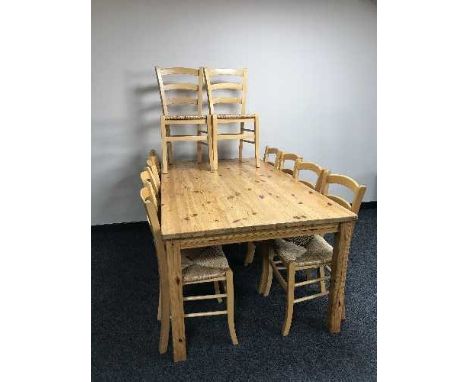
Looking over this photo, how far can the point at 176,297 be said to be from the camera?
63.8 inches

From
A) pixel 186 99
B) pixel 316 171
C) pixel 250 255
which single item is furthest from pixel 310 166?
pixel 186 99

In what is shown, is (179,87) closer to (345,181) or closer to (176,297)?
(345,181)

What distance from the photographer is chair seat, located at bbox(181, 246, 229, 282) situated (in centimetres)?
174

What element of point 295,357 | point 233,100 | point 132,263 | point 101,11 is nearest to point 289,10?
point 233,100

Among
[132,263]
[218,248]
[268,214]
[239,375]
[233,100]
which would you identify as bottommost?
[239,375]

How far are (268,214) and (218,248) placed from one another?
42 centimetres

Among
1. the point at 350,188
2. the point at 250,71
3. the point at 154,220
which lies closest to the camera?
the point at 154,220

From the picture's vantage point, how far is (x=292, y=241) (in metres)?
2.08

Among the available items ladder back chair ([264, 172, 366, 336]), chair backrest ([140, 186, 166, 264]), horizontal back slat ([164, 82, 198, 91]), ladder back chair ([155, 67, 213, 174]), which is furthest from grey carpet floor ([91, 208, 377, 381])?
horizontal back slat ([164, 82, 198, 91])

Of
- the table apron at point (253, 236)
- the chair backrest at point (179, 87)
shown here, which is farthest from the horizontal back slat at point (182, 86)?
the table apron at point (253, 236)

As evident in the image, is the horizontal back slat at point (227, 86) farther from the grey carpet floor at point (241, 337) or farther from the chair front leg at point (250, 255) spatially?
the grey carpet floor at point (241, 337)

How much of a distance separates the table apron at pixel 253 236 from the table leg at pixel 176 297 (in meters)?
0.05

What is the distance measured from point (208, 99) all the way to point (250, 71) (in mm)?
593
